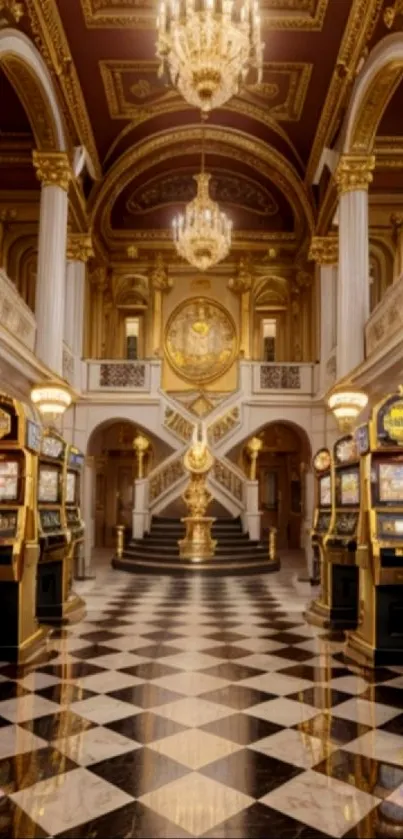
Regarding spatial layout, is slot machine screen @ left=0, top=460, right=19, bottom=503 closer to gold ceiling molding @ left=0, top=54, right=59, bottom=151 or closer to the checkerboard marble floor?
the checkerboard marble floor

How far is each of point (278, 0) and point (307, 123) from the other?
3483 millimetres

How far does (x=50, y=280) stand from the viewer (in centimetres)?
1123

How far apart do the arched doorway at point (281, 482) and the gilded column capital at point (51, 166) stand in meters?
8.30

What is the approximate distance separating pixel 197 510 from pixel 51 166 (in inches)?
258

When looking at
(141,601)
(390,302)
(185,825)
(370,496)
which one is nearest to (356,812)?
(185,825)

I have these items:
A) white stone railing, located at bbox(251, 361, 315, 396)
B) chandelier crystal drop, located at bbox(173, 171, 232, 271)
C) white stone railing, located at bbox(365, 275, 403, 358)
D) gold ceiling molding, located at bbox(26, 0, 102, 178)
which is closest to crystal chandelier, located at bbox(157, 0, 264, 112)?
gold ceiling molding, located at bbox(26, 0, 102, 178)

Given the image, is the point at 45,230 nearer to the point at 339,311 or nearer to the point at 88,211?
the point at 88,211

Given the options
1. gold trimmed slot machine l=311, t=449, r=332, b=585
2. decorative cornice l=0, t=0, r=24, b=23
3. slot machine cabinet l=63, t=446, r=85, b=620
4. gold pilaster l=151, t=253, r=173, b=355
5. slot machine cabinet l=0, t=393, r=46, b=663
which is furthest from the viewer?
gold pilaster l=151, t=253, r=173, b=355

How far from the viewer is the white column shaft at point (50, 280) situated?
36.4 feet

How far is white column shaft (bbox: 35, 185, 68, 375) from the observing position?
36.4 feet

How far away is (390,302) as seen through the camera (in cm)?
942

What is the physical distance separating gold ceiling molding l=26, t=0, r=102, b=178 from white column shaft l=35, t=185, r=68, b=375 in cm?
162

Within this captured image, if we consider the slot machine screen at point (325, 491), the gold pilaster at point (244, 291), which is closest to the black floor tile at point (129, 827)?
the slot machine screen at point (325, 491)

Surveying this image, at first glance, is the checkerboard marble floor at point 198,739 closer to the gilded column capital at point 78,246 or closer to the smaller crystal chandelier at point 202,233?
the smaller crystal chandelier at point 202,233
